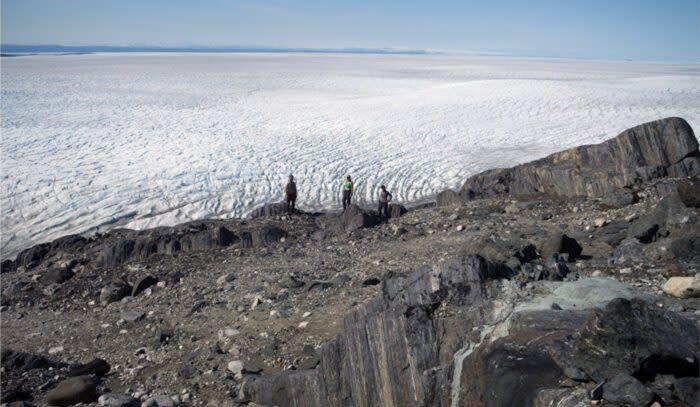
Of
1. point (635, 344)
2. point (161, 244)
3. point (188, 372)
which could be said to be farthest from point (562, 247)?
point (161, 244)

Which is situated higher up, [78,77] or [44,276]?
[78,77]

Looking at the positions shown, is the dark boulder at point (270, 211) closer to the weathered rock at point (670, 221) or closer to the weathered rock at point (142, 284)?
the weathered rock at point (142, 284)

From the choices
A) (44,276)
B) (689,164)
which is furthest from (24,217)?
(689,164)

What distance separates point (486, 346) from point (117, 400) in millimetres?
3787

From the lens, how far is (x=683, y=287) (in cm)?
453

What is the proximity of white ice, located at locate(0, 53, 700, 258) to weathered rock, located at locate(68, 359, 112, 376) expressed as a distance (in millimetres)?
7249

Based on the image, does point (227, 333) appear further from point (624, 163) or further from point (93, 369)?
point (624, 163)

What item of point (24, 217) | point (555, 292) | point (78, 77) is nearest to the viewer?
point (555, 292)

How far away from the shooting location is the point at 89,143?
61.9ft

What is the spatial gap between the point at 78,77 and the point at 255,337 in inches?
1490

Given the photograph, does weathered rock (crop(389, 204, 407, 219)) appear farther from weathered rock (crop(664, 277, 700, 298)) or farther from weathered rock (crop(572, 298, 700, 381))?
weathered rock (crop(572, 298, 700, 381))

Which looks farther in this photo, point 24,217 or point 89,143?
point 89,143

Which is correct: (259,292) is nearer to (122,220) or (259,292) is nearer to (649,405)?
(649,405)

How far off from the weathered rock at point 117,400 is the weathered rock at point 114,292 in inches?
143
